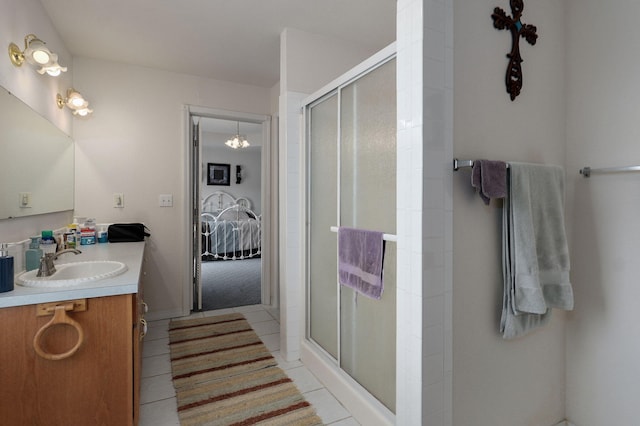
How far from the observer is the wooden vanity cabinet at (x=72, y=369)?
4.01 feet

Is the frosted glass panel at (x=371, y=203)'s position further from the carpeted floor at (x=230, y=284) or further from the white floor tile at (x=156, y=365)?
the carpeted floor at (x=230, y=284)

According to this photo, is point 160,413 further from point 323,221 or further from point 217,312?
point 217,312

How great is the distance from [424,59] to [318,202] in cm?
124

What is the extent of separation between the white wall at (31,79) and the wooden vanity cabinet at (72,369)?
65 centimetres

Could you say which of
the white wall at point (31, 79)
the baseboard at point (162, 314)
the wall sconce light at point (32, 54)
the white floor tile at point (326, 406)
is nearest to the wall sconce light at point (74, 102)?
the white wall at point (31, 79)

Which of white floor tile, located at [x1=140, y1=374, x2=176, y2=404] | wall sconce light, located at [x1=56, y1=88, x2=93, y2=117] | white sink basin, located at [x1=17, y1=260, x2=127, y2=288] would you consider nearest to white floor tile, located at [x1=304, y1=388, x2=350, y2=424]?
white floor tile, located at [x1=140, y1=374, x2=176, y2=404]

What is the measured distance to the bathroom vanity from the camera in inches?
48.1

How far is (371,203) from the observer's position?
1.68 metres

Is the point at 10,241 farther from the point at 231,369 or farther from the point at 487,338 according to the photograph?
the point at 487,338

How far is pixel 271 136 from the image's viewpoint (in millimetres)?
3607

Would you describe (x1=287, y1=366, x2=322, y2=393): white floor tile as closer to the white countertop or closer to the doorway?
the white countertop

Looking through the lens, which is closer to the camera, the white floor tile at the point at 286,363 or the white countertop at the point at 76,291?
the white countertop at the point at 76,291

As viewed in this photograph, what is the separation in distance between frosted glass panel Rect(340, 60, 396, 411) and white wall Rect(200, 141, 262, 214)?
18.8 feet

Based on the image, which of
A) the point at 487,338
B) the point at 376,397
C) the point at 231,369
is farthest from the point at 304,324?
the point at 487,338
